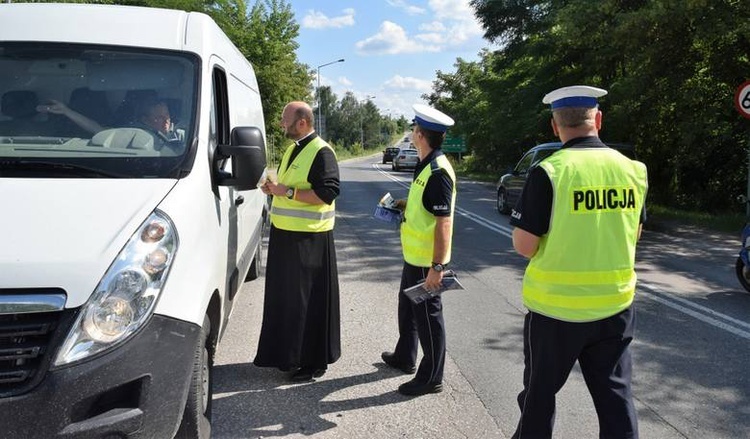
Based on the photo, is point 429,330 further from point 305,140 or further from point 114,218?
point 114,218

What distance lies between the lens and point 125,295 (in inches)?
95.3

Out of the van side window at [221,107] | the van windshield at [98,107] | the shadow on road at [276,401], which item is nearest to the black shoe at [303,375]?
the shadow on road at [276,401]

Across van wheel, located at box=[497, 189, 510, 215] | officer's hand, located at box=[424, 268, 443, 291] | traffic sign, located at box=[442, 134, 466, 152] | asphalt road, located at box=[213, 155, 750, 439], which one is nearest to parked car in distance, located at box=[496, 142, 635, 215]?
van wheel, located at box=[497, 189, 510, 215]

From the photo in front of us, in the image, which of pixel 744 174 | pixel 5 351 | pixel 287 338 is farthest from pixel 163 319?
pixel 744 174

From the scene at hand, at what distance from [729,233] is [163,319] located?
1216 centimetres

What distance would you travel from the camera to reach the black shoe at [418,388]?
402cm

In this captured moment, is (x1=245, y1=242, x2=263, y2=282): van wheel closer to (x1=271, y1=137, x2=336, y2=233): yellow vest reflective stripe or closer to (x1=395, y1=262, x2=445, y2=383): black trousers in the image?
(x1=271, y1=137, x2=336, y2=233): yellow vest reflective stripe

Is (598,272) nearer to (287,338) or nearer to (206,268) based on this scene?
(206,268)

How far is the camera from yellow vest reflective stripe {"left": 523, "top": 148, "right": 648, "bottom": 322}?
2.59 m

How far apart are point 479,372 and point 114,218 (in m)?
2.88

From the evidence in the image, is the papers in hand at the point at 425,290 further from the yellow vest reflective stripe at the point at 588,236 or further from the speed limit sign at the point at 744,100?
the speed limit sign at the point at 744,100

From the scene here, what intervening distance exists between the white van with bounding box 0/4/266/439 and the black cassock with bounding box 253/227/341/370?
314 mm

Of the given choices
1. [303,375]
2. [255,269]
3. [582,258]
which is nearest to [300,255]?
[303,375]

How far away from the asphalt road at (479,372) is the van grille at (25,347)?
143 cm
